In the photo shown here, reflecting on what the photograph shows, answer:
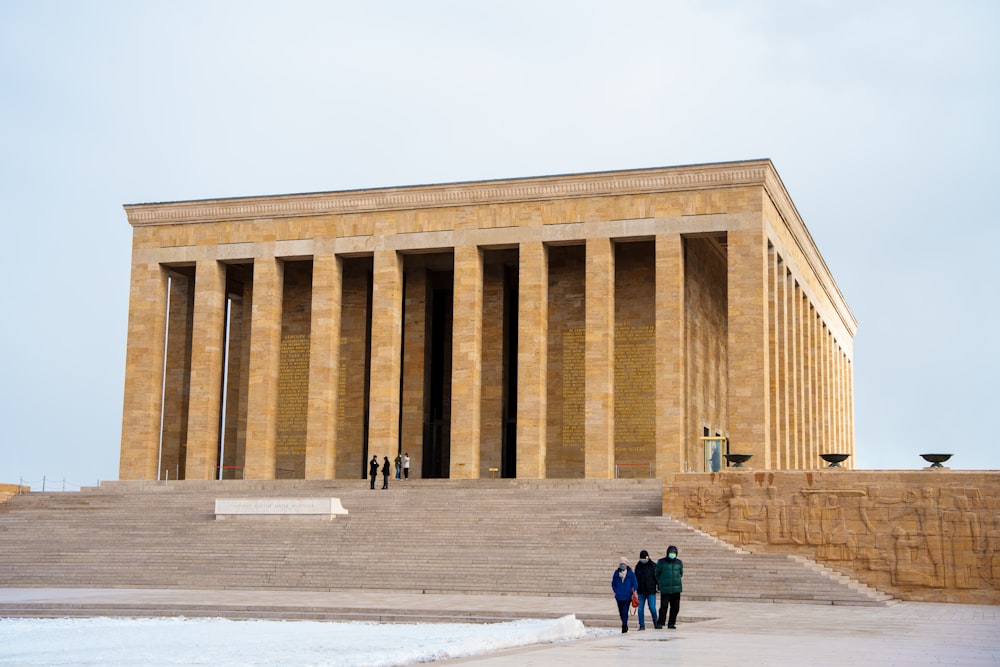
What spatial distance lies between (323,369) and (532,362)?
19.5ft

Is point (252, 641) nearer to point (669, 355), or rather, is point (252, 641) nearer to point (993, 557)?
point (993, 557)

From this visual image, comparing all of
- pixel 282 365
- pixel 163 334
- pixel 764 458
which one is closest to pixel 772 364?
pixel 764 458

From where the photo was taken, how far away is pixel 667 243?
31.1 m

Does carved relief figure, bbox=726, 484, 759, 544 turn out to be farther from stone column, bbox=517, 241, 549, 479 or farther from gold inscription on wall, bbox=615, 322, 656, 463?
gold inscription on wall, bbox=615, 322, 656, 463

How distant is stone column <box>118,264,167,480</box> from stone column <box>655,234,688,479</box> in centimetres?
1439

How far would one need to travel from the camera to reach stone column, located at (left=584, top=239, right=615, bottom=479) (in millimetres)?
30734

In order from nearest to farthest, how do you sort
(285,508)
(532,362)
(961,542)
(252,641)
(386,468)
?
(252,641), (961,542), (285,508), (386,468), (532,362)

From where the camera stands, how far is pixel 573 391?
3359 cm

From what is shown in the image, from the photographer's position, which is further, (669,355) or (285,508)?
(669,355)

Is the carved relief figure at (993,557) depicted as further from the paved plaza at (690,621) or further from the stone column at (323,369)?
the stone column at (323,369)

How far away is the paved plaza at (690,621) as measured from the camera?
35.7 feet

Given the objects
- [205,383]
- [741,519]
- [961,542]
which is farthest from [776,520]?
[205,383]

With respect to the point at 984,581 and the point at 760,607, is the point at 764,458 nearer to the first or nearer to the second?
the point at 984,581

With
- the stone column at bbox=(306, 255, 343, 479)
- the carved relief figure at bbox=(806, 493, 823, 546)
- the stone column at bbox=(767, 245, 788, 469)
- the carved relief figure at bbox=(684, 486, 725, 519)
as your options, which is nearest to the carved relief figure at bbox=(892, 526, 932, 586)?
the carved relief figure at bbox=(806, 493, 823, 546)
